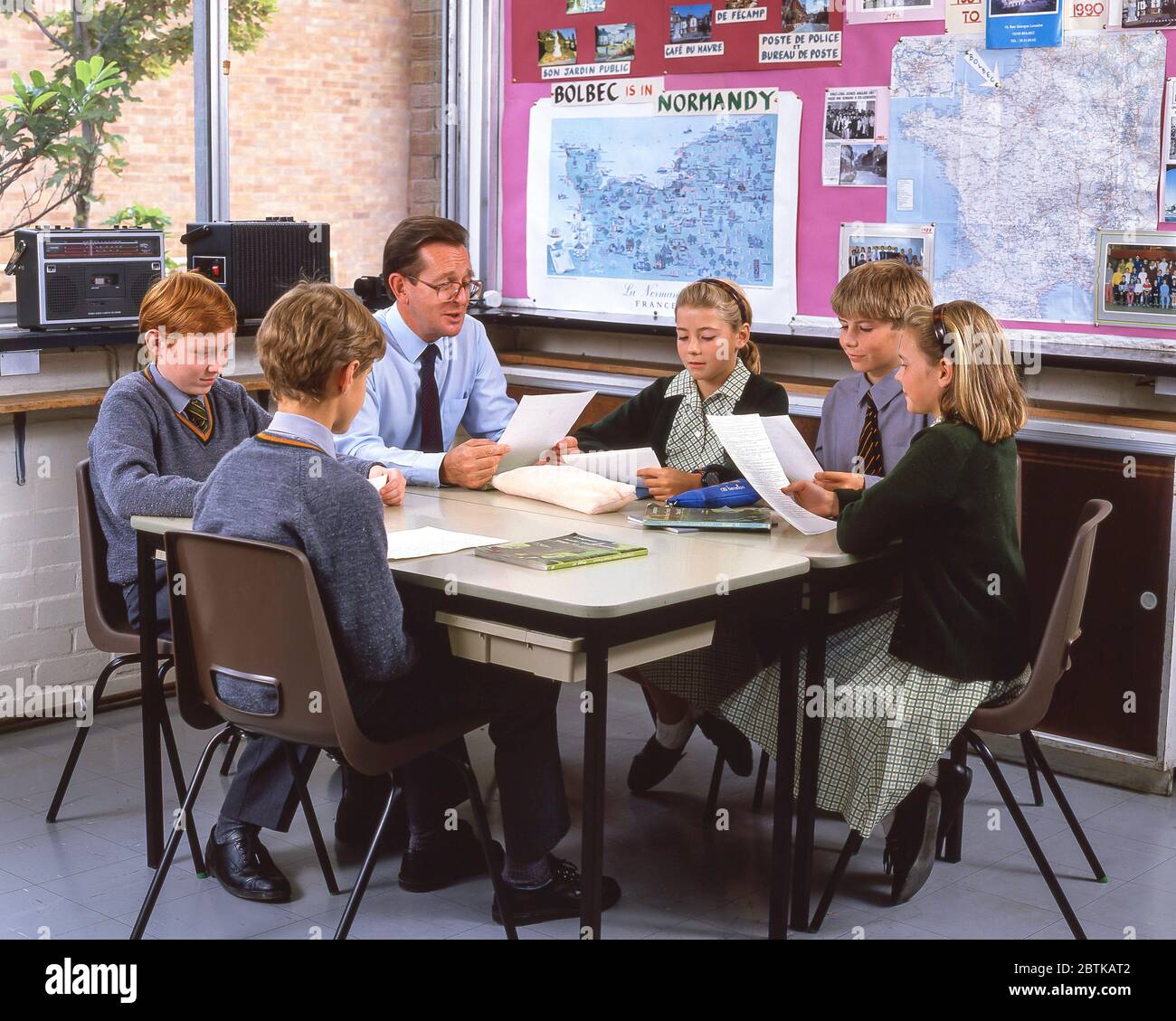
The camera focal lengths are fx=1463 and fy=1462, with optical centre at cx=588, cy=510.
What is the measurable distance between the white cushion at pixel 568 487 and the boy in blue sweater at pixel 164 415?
26 cm

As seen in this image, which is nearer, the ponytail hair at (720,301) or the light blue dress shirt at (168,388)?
the light blue dress shirt at (168,388)

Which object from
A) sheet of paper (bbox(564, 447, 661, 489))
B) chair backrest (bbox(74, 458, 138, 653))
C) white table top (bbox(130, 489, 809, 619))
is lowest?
chair backrest (bbox(74, 458, 138, 653))

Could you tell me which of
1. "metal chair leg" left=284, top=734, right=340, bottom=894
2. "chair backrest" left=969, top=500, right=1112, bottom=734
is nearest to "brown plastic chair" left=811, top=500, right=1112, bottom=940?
"chair backrest" left=969, top=500, right=1112, bottom=734

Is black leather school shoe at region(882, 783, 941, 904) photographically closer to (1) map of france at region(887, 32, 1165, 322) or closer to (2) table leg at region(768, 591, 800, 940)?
(2) table leg at region(768, 591, 800, 940)

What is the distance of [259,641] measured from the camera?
7.74 feet

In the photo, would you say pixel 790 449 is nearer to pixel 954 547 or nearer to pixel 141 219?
pixel 954 547

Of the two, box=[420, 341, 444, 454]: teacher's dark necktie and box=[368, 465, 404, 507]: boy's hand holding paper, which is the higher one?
box=[420, 341, 444, 454]: teacher's dark necktie

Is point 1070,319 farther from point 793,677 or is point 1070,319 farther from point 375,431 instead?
point 375,431

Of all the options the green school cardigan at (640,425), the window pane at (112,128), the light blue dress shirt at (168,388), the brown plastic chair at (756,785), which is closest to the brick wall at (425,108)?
the window pane at (112,128)

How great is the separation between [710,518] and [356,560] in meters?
0.85

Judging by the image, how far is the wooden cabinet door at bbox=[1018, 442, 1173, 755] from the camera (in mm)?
3465

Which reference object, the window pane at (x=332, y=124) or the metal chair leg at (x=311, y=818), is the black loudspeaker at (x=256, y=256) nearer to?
the window pane at (x=332, y=124)

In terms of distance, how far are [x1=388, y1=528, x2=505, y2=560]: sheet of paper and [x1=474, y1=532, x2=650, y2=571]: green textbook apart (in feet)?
0.16

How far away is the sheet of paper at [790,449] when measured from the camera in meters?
2.84
